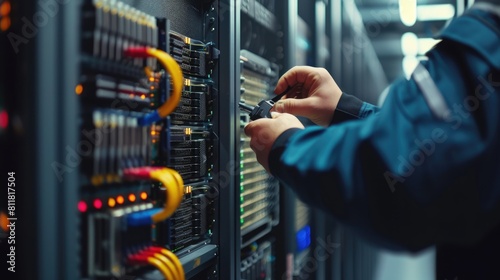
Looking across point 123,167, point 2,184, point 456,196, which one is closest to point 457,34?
point 456,196

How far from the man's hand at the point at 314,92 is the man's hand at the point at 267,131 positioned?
40 centimetres

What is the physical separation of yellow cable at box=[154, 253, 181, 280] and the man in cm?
37

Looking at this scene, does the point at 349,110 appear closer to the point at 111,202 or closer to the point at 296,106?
the point at 296,106

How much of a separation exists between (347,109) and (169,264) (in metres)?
0.89

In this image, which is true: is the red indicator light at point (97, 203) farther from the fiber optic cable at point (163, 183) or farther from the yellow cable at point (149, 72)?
the yellow cable at point (149, 72)

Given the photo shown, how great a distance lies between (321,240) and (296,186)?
1.86 meters

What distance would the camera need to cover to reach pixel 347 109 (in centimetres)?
170

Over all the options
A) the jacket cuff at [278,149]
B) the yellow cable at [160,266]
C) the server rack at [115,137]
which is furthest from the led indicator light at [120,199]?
the jacket cuff at [278,149]

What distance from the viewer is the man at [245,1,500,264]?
896mm

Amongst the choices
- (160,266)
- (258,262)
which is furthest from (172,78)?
(258,262)

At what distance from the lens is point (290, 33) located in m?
2.13

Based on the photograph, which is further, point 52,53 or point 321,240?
point 321,240

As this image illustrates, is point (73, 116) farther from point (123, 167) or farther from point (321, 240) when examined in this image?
point (321, 240)

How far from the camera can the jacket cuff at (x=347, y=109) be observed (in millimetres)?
1695
